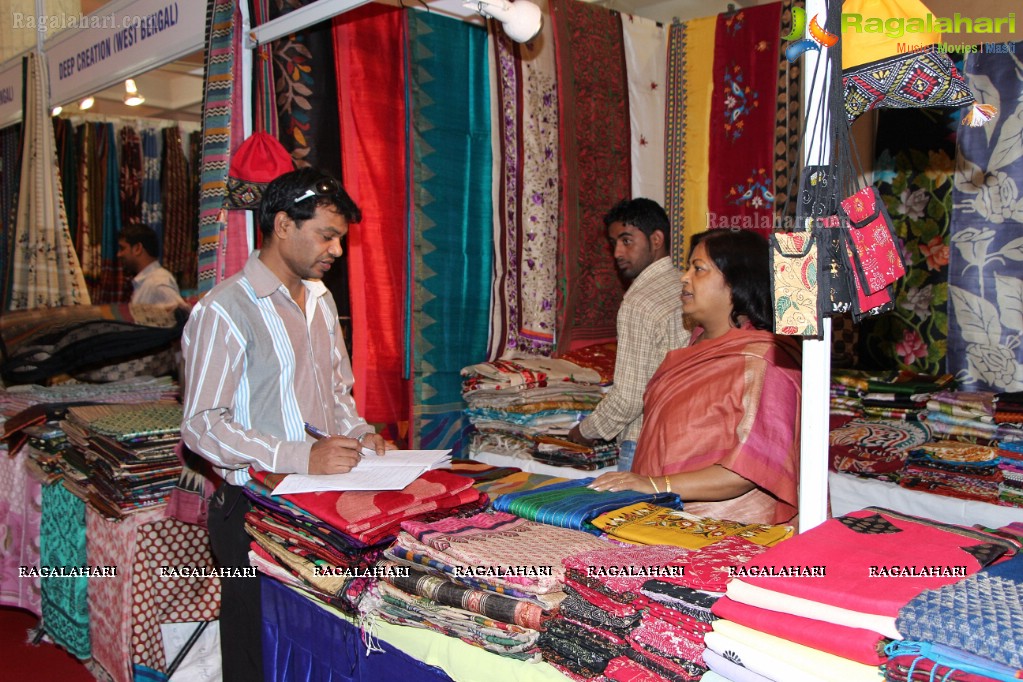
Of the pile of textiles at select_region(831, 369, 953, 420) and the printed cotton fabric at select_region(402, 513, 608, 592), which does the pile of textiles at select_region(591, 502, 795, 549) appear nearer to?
the printed cotton fabric at select_region(402, 513, 608, 592)

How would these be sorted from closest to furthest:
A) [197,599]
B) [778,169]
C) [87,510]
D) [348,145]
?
[197,599]
[87,510]
[348,145]
[778,169]

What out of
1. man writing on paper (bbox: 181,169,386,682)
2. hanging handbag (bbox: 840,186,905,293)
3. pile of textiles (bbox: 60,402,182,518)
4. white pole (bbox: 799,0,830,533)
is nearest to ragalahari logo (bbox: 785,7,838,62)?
white pole (bbox: 799,0,830,533)

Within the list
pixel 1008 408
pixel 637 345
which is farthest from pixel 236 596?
pixel 1008 408

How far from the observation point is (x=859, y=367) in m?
3.81

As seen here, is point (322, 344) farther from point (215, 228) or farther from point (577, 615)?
point (577, 615)

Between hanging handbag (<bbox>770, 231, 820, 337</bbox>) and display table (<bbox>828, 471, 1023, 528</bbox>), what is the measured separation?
176 cm

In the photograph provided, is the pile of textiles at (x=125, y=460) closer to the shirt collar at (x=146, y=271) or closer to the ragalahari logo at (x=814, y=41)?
the shirt collar at (x=146, y=271)

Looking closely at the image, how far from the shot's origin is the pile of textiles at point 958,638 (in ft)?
3.22

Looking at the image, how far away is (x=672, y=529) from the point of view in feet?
5.24

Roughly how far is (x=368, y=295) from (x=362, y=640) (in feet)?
6.67

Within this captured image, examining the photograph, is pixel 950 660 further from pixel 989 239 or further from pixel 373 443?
pixel 989 239

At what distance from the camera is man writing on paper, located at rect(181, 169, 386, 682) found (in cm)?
206

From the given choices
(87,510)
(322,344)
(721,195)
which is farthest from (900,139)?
(87,510)

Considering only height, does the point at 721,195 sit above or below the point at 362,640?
above
